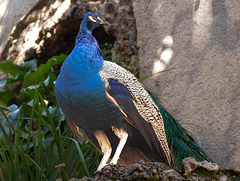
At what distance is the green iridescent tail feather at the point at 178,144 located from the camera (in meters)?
2.33

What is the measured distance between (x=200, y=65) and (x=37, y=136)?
174 cm

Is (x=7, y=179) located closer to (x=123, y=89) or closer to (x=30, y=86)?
(x=123, y=89)

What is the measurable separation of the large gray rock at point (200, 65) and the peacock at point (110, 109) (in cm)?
78

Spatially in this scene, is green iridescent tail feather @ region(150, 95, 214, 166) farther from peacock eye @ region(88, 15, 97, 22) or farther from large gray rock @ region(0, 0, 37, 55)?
large gray rock @ region(0, 0, 37, 55)

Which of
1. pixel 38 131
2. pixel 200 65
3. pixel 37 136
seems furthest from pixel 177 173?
pixel 200 65

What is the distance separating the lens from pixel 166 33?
3.63 m

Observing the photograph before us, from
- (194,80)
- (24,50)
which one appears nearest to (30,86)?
(24,50)

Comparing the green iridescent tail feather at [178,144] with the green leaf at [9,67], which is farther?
the green leaf at [9,67]

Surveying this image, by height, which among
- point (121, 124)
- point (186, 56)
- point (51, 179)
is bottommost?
point (51, 179)

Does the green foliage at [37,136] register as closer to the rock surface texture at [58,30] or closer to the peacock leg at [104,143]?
the peacock leg at [104,143]

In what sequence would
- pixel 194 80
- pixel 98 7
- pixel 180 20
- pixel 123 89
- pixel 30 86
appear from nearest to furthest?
pixel 123 89, pixel 194 80, pixel 180 20, pixel 30 86, pixel 98 7

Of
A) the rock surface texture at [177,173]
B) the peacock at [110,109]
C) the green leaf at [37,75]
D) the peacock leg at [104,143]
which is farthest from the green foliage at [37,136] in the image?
the rock surface texture at [177,173]

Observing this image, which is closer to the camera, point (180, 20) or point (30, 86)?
point (180, 20)

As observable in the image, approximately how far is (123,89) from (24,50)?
3.32 m
